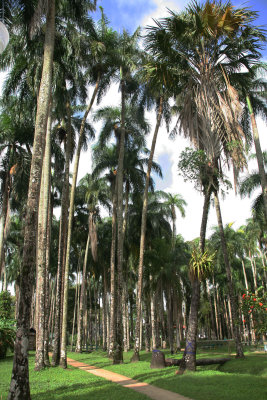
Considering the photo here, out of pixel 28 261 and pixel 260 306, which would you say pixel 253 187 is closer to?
pixel 260 306

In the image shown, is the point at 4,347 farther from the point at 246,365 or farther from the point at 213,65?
the point at 213,65

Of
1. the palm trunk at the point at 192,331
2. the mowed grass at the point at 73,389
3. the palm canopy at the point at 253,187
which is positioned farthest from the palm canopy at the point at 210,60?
the palm canopy at the point at 253,187

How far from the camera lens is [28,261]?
8.41 m

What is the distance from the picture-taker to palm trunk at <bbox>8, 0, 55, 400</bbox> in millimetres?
7352

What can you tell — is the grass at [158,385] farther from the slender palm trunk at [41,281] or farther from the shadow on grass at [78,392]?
the slender palm trunk at [41,281]

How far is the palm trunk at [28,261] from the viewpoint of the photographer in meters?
7.35

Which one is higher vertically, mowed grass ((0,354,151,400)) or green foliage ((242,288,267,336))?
green foliage ((242,288,267,336))

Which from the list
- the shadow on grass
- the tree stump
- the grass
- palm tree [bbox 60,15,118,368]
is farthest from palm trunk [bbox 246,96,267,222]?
the shadow on grass

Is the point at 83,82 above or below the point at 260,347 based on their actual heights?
above

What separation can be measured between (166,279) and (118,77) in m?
16.2

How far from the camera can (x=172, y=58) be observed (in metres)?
14.3

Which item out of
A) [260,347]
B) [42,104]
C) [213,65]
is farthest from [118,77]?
[260,347]

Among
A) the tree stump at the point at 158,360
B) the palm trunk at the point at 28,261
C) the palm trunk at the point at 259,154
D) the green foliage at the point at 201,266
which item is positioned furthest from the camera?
the palm trunk at the point at 259,154

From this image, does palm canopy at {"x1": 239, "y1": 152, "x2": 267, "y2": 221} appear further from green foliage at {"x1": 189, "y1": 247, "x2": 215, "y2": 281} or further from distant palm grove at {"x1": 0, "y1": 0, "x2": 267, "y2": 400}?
green foliage at {"x1": 189, "y1": 247, "x2": 215, "y2": 281}
